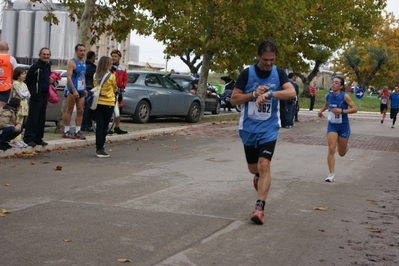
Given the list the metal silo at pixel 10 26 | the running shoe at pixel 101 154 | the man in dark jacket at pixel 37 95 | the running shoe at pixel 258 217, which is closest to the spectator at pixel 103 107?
the running shoe at pixel 101 154

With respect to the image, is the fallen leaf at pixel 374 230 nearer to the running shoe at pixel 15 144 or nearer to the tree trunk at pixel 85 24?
the running shoe at pixel 15 144

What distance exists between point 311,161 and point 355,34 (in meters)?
30.0

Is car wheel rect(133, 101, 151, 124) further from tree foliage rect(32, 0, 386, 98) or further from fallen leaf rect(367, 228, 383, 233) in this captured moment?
fallen leaf rect(367, 228, 383, 233)

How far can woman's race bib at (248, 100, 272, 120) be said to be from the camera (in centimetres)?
827

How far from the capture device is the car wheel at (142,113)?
2269 cm

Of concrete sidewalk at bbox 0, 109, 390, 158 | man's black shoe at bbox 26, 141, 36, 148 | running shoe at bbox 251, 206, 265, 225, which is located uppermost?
running shoe at bbox 251, 206, 265, 225

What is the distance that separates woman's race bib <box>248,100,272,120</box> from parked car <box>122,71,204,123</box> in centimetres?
1428

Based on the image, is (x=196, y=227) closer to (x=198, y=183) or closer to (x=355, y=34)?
(x=198, y=183)

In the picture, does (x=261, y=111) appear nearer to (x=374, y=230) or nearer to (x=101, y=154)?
(x=374, y=230)

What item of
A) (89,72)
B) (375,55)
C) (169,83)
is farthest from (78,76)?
(375,55)

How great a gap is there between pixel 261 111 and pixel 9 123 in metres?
6.10

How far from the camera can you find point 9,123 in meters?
13.1

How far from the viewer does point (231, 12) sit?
90.7 ft

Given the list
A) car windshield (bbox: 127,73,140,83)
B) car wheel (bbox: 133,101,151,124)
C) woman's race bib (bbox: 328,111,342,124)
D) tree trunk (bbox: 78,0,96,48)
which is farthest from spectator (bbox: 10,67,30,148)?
car windshield (bbox: 127,73,140,83)
